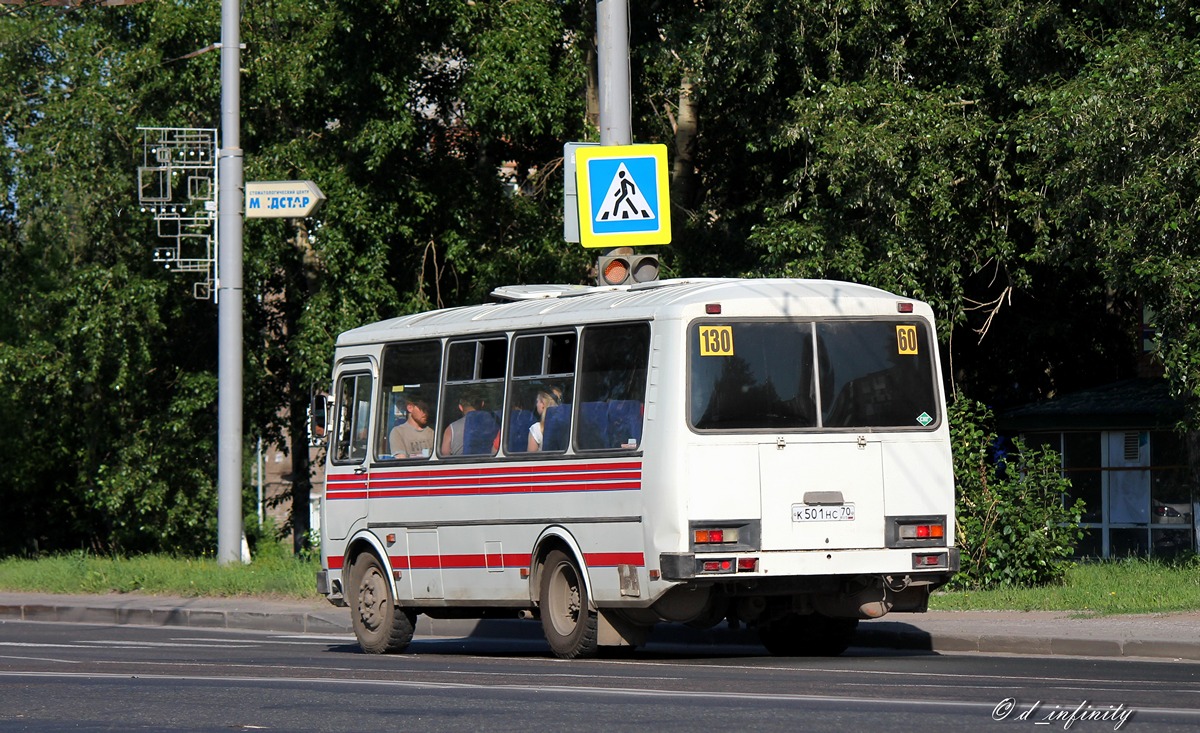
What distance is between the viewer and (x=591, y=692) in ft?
36.5

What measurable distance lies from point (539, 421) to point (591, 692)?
14.6ft

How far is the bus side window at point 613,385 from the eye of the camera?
14297 mm

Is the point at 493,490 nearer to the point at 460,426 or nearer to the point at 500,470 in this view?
the point at 500,470

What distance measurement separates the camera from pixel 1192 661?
44.8 ft

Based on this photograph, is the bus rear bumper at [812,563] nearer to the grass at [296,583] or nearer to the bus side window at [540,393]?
the bus side window at [540,393]

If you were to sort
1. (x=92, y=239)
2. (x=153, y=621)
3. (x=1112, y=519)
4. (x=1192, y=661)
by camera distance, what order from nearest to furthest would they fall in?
(x=1192, y=661), (x=153, y=621), (x=1112, y=519), (x=92, y=239)

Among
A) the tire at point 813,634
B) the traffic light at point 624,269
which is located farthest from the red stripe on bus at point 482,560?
the traffic light at point 624,269

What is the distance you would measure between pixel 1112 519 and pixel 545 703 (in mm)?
22025

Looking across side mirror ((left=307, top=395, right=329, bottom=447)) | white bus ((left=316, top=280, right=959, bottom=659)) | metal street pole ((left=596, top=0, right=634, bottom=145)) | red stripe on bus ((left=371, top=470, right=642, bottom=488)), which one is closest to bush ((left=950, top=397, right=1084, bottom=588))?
white bus ((left=316, top=280, right=959, bottom=659))

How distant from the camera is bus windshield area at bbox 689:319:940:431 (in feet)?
45.9

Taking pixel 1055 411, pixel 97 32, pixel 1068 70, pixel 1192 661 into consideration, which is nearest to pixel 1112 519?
pixel 1055 411

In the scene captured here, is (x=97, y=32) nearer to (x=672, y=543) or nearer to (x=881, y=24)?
(x=881, y=24)

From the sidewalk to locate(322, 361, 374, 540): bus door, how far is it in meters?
2.35

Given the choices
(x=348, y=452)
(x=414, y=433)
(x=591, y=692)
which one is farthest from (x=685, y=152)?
(x=591, y=692)
